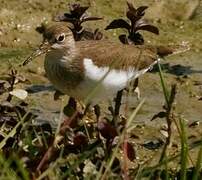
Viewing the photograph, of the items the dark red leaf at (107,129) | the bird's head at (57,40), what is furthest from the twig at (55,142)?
the bird's head at (57,40)

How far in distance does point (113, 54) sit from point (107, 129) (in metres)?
2.02

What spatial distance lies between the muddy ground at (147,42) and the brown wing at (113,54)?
0.48m

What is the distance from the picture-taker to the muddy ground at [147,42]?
6695 millimetres

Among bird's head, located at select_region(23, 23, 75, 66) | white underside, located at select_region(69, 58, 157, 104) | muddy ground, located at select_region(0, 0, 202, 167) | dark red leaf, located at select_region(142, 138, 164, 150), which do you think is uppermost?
bird's head, located at select_region(23, 23, 75, 66)

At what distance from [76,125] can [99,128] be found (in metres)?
0.19

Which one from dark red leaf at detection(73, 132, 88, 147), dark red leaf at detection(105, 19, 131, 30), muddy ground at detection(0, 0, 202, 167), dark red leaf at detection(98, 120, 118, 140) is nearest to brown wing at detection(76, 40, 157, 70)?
dark red leaf at detection(105, 19, 131, 30)

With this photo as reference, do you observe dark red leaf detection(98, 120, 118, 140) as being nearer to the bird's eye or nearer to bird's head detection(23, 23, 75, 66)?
bird's head detection(23, 23, 75, 66)

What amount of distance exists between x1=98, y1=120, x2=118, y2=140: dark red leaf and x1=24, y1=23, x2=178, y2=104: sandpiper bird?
1362 millimetres

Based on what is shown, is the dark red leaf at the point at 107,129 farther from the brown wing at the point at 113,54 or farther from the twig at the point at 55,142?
the brown wing at the point at 113,54

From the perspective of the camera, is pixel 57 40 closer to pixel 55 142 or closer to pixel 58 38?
pixel 58 38

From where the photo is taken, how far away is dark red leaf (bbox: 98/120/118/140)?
13.5 feet

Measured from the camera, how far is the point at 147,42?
8.20 meters

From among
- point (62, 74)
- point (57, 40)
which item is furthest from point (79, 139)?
point (57, 40)

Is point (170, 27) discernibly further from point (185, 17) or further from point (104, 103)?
point (104, 103)
